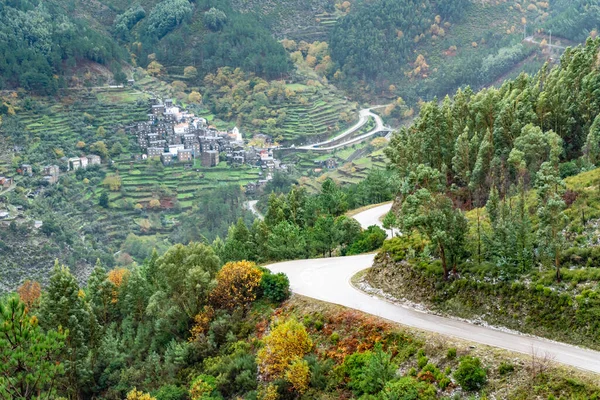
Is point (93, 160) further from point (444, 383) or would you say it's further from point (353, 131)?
point (444, 383)

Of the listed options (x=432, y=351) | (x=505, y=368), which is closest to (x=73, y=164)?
(x=432, y=351)

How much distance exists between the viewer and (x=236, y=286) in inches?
1160

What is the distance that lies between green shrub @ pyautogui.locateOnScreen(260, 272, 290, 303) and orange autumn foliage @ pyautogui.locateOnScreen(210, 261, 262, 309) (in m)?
0.32

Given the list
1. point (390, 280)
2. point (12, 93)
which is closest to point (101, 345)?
point (390, 280)

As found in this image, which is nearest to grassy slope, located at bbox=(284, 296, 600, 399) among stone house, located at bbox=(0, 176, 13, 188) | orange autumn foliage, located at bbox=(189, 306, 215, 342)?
orange autumn foliage, located at bbox=(189, 306, 215, 342)

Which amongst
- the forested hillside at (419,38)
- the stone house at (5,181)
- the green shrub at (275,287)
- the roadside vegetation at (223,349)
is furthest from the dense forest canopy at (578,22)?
the green shrub at (275,287)

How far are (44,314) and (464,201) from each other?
60.5 ft

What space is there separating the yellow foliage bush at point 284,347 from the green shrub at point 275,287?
428 centimetres

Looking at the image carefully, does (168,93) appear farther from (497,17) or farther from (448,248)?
(448,248)

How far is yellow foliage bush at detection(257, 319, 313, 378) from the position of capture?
23.6 meters

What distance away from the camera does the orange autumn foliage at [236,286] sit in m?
29.2

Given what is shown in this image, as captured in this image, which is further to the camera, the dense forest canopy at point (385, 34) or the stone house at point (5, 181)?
the dense forest canopy at point (385, 34)

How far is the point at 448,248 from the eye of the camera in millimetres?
24172

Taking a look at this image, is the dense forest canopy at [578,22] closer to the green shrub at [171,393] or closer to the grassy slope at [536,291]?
the grassy slope at [536,291]
